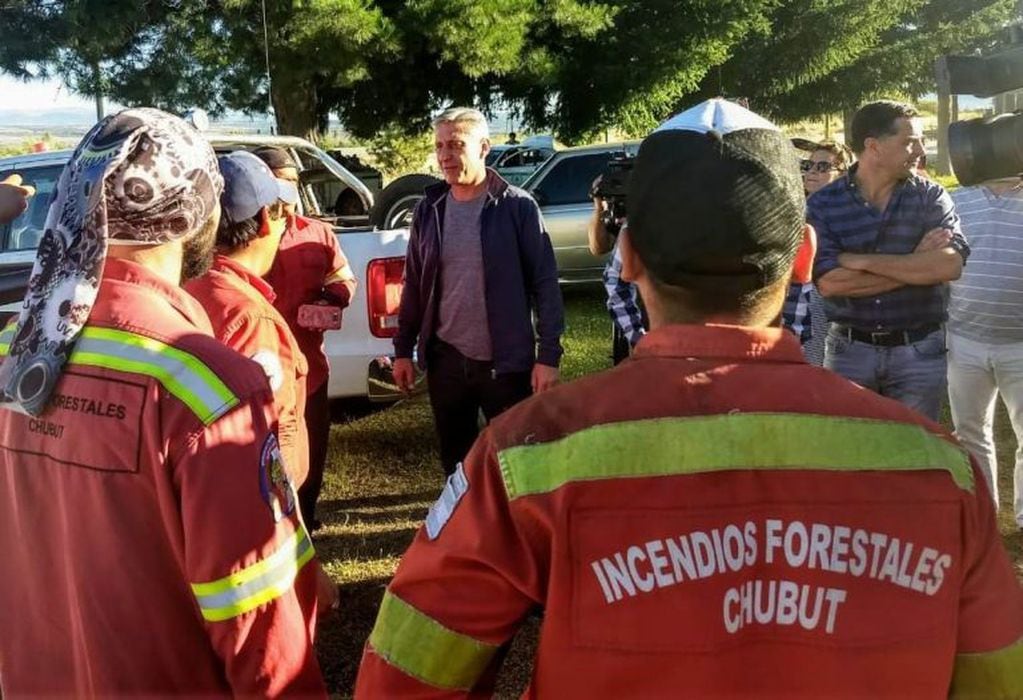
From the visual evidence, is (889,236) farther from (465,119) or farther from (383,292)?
(383,292)

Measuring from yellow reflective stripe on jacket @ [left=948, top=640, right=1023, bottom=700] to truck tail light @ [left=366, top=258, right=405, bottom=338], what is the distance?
421 centimetres

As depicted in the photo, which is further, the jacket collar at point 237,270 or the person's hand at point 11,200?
the jacket collar at point 237,270

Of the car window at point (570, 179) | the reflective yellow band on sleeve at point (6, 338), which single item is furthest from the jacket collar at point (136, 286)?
the car window at point (570, 179)

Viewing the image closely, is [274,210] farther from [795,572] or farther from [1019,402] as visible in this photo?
[1019,402]

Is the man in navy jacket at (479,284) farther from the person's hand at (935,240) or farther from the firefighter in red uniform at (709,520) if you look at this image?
the firefighter in red uniform at (709,520)

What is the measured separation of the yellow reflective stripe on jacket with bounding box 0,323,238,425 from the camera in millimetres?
1453

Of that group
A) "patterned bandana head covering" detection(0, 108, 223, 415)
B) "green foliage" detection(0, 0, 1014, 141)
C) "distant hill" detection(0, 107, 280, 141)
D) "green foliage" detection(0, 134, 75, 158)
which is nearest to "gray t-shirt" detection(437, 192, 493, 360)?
"patterned bandana head covering" detection(0, 108, 223, 415)

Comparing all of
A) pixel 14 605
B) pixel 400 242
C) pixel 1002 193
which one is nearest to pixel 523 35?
pixel 400 242

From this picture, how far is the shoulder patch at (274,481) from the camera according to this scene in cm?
150

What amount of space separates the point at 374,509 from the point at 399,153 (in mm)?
17159

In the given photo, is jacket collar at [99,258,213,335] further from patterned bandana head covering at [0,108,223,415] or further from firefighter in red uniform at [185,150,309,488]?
firefighter in red uniform at [185,150,309,488]

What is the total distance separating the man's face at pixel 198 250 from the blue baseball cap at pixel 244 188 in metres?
1.22

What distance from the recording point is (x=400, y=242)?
5348 millimetres

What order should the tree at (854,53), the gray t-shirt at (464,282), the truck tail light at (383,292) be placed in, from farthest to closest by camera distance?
the tree at (854,53) < the truck tail light at (383,292) < the gray t-shirt at (464,282)
